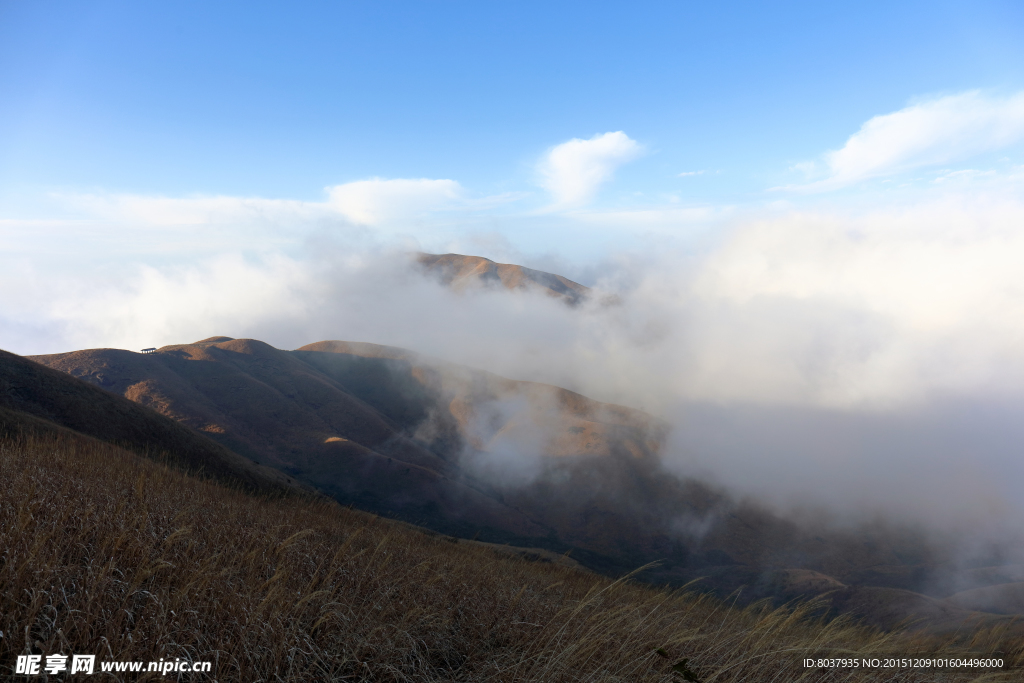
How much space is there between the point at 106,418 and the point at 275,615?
43.2 metres

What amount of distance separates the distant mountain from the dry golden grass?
29.0 metres

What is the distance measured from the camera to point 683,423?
493ft

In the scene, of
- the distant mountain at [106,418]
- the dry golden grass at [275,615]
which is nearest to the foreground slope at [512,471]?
the distant mountain at [106,418]

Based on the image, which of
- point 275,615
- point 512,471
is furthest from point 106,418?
point 512,471

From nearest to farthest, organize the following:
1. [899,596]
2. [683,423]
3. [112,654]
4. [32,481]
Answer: [112,654], [32,481], [899,596], [683,423]

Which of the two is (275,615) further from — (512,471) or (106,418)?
(512,471)

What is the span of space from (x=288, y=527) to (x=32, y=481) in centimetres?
371

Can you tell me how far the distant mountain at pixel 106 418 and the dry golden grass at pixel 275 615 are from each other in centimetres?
2897

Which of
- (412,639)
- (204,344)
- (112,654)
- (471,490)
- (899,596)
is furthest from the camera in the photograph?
(204,344)

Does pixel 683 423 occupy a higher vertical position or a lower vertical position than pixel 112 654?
lower

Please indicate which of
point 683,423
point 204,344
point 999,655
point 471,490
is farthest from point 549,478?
point 999,655

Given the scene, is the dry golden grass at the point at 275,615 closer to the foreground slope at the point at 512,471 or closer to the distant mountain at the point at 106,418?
the distant mountain at the point at 106,418

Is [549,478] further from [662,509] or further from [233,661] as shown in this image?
[233,661]

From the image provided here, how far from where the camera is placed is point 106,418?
123 feet
